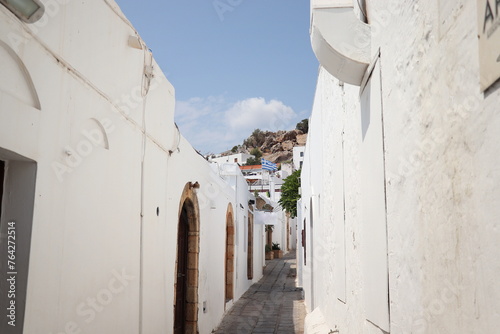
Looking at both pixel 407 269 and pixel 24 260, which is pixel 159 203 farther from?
pixel 407 269

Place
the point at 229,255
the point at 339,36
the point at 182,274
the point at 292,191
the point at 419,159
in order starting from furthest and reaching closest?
→ the point at 292,191 → the point at 229,255 → the point at 182,274 → the point at 339,36 → the point at 419,159

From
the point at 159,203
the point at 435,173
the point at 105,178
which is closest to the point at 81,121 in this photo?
the point at 105,178

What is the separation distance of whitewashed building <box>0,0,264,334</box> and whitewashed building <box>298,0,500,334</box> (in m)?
1.75

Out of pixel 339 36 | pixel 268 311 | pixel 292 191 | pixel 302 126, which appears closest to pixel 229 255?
pixel 268 311

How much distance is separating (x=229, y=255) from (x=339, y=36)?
32.3ft

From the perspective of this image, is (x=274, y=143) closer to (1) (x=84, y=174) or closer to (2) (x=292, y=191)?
(2) (x=292, y=191)

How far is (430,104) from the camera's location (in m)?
2.03

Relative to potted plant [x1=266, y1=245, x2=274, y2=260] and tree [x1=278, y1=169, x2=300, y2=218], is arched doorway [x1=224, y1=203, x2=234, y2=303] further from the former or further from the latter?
potted plant [x1=266, y1=245, x2=274, y2=260]

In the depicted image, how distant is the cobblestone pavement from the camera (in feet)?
31.3

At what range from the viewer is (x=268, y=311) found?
11.5m

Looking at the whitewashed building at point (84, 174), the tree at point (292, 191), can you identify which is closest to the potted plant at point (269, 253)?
the tree at point (292, 191)

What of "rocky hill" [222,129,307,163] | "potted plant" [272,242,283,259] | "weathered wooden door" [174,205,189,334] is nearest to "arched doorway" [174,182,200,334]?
"weathered wooden door" [174,205,189,334]

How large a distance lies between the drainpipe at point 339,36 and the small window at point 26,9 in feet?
5.65

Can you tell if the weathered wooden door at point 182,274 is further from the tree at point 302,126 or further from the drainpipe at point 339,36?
the tree at point 302,126
